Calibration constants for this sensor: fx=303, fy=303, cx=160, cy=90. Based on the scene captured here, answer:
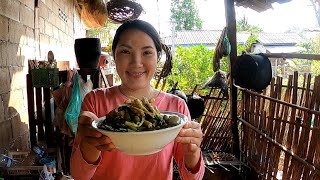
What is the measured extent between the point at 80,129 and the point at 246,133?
10.5 feet

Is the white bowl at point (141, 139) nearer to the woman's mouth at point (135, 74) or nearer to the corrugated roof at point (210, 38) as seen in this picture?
the woman's mouth at point (135, 74)

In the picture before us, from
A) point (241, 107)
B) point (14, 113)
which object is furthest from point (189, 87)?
point (14, 113)

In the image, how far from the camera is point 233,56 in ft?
13.1

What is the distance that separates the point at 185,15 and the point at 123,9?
2982 centimetres

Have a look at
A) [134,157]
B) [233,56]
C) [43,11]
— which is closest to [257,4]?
[233,56]

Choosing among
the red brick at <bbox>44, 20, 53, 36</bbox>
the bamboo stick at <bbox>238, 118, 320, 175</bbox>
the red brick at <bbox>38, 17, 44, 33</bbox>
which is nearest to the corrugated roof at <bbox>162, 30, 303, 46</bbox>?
the red brick at <bbox>44, 20, 53, 36</bbox>

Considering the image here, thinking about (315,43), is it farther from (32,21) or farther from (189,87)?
(32,21)

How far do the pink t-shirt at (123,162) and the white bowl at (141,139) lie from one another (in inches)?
9.6

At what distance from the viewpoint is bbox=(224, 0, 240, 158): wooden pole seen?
392 cm

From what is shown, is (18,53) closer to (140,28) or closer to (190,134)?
(140,28)

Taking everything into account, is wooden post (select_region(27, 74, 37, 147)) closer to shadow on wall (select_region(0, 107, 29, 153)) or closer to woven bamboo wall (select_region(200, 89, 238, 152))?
shadow on wall (select_region(0, 107, 29, 153))

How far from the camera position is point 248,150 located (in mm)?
3787

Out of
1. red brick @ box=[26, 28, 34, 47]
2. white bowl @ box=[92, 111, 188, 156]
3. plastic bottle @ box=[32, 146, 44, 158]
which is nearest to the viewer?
white bowl @ box=[92, 111, 188, 156]

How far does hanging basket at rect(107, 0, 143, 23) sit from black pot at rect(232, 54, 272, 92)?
1790 mm
